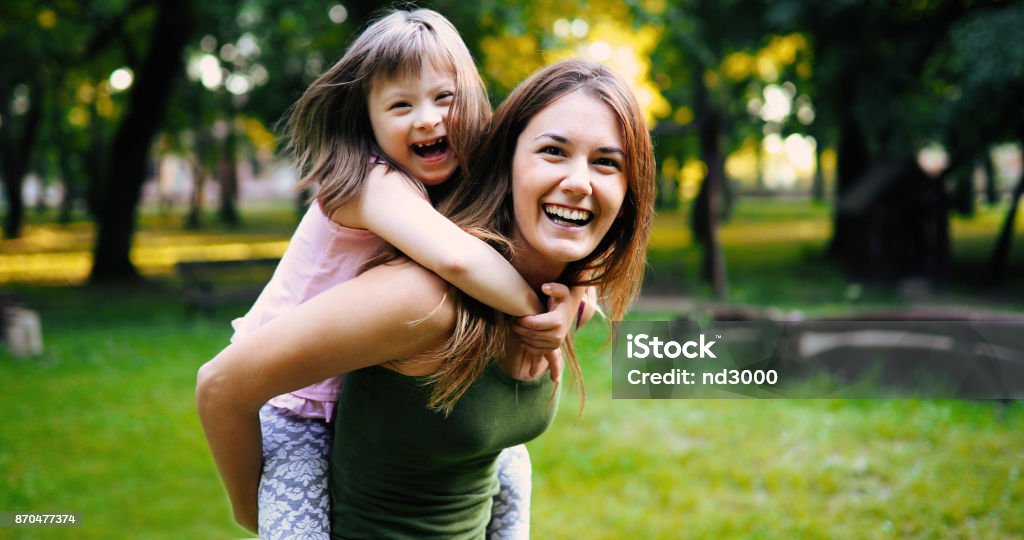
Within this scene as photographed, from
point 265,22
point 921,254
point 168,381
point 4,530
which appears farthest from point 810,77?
point 4,530

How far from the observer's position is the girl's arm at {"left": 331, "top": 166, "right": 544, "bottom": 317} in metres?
1.76

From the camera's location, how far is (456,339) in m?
1.76

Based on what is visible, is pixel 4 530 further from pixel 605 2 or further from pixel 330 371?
Answer: pixel 605 2

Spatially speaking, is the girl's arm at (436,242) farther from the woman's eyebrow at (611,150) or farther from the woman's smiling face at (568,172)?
the woman's eyebrow at (611,150)

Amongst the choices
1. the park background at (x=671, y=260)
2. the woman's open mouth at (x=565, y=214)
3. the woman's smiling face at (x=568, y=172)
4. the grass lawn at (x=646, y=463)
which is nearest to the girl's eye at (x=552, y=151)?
the woman's smiling face at (x=568, y=172)

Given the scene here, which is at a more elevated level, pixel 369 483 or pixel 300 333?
pixel 300 333

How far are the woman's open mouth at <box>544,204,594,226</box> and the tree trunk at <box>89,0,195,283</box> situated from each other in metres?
15.9

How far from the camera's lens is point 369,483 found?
6.27ft

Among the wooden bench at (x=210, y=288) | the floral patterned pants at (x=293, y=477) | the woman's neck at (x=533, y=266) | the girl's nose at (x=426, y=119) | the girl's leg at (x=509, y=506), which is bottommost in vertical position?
the wooden bench at (x=210, y=288)

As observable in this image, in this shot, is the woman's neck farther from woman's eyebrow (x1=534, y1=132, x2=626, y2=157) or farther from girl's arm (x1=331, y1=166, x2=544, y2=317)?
woman's eyebrow (x1=534, y1=132, x2=626, y2=157)

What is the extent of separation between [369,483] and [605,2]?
14.8 m

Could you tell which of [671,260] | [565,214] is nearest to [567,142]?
[565,214]

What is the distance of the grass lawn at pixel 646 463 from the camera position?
5.62m

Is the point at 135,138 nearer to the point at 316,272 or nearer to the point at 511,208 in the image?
the point at 316,272
